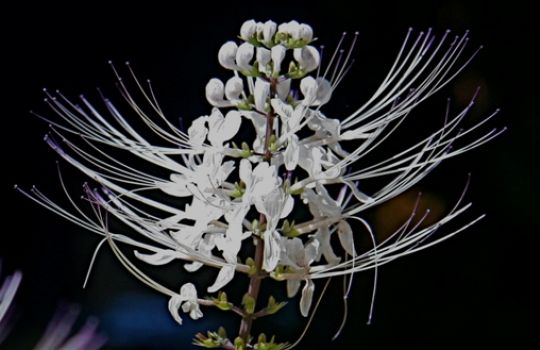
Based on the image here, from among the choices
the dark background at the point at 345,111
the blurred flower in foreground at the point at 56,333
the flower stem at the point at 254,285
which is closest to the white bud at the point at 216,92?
the flower stem at the point at 254,285

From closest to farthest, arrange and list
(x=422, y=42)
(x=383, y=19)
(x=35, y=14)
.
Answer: (x=422, y=42)
(x=383, y=19)
(x=35, y=14)

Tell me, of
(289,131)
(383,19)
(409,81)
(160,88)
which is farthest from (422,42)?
(160,88)

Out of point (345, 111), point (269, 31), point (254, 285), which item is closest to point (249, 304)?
point (254, 285)

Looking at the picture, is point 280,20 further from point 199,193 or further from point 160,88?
Result: point 199,193

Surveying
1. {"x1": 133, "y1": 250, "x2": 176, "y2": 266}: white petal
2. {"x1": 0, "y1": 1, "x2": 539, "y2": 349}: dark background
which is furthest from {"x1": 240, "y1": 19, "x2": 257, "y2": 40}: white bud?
{"x1": 0, "y1": 1, "x2": 539, "y2": 349}: dark background

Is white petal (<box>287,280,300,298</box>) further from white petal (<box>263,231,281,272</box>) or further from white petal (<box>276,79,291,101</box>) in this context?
white petal (<box>276,79,291,101</box>)

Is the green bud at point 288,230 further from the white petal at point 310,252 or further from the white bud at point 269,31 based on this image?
the white bud at point 269,31
